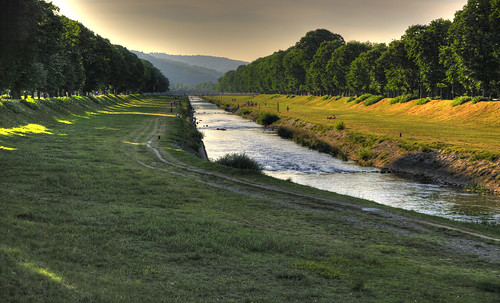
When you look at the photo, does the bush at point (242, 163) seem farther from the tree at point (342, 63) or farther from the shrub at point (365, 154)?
the tree at point (342, 63)

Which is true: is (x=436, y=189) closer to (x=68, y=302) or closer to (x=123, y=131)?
(x=68, y=302)

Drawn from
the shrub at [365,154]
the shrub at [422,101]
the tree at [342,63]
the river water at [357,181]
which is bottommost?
the river water at [357,181]

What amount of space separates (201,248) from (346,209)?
10.2 m

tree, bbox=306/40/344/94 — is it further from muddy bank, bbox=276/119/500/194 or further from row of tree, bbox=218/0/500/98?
muddy bank, bbox=276/119/500/194

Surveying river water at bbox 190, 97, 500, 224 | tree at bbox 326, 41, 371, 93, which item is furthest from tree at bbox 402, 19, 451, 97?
tree at bbox 326, 41, 371, 93

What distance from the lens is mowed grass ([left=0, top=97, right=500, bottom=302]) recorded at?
10.4 metres

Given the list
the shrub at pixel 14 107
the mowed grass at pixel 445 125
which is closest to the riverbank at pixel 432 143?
the mowed grass at pixel 445 125

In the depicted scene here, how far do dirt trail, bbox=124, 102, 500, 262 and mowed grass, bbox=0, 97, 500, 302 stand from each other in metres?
0.20

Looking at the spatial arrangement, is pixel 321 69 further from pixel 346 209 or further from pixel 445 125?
pixel 346 209

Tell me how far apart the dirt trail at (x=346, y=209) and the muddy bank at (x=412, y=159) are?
16473 mm

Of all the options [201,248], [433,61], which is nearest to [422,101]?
[433,61]

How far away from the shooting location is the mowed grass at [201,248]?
10.4 metres

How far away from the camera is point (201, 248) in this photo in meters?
13.7

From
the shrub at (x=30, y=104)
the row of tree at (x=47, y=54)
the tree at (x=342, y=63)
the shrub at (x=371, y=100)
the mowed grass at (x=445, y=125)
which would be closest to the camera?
the row of tree at (x=47, y=54)
